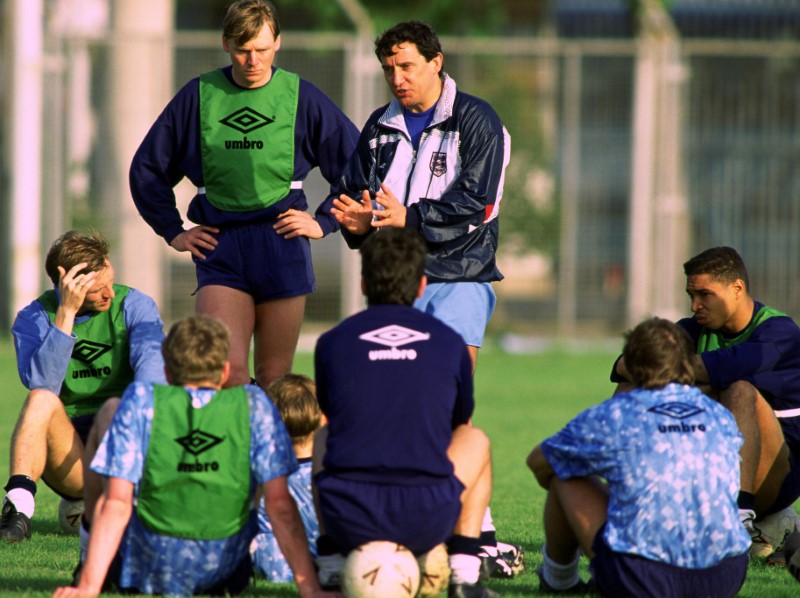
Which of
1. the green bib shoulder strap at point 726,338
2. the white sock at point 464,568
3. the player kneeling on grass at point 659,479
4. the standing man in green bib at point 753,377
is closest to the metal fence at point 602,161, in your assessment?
the green bib shoulder strap at point 726,338

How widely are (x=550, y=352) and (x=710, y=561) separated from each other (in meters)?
12.7

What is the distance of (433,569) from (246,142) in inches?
98.5

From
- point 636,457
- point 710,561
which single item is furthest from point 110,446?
point 710,561

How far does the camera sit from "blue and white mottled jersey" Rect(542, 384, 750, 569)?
459cm

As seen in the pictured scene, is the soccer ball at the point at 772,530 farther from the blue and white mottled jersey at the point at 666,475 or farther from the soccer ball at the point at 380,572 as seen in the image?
the soccer ball at the point at 380,572

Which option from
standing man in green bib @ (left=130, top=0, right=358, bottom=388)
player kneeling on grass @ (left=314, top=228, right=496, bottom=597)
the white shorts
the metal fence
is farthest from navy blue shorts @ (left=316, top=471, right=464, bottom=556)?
the metal fence

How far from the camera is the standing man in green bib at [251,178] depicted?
20.9ft

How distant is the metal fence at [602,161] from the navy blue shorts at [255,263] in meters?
10.7

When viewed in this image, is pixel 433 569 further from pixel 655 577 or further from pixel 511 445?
pixel 511 445

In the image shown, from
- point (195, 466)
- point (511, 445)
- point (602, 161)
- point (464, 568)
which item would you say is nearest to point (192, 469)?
point (195, 466)

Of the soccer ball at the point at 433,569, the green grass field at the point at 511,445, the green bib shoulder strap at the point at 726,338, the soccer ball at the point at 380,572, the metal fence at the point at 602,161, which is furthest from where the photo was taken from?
the metal fence at the point at 602,161

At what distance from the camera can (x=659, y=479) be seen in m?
4.59

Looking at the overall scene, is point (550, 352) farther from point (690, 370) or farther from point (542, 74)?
point (690, 370)

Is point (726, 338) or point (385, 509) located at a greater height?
point (726, 338)
